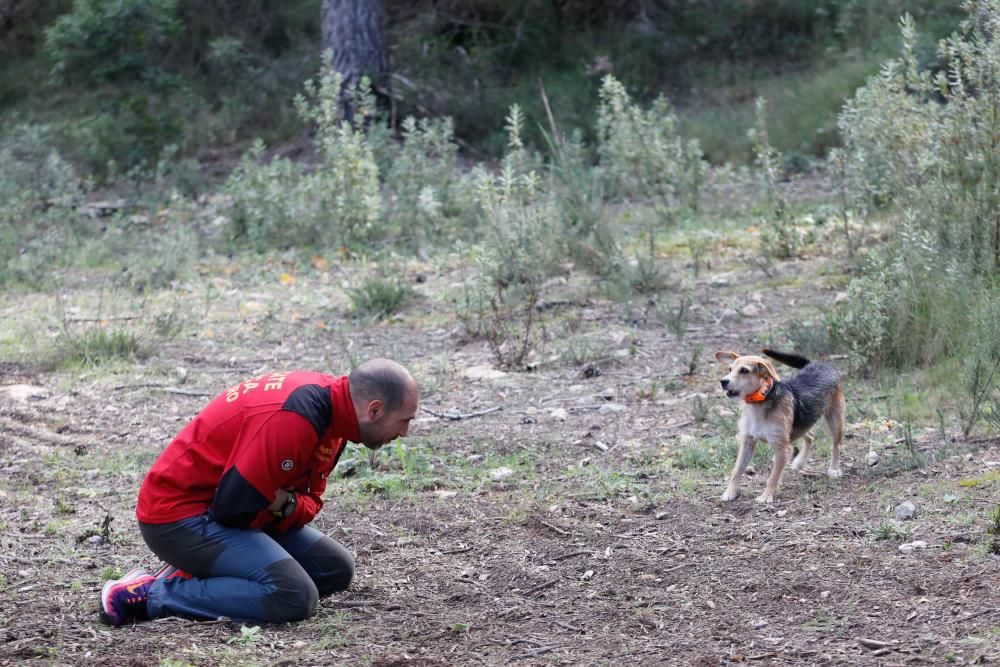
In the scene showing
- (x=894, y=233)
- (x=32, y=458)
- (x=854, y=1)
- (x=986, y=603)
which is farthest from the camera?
(x=854, y=1)

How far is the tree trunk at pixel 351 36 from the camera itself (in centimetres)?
1473

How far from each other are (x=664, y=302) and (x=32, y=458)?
182 inches

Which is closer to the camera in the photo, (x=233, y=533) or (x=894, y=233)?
(x=233, y=533)

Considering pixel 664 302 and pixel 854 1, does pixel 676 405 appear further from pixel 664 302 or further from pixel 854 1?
pixel 854 1

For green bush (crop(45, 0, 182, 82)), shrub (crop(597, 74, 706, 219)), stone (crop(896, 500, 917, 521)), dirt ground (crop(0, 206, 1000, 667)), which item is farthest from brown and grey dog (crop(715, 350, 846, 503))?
green bush (crop(45, 0, 182, 82))

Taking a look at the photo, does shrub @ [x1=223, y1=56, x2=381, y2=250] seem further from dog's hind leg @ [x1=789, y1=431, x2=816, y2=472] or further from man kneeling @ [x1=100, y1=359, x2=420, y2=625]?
man kneeling @ [x1=100, y1=359, x2=420, y2=625]

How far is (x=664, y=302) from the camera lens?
9.00m

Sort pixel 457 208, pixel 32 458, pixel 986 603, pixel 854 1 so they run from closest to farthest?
pixel 986 603 → pixel 32 458 → pixel 457 208 → pixel 854 1

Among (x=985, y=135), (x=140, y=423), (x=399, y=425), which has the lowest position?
(x=140, y=423)

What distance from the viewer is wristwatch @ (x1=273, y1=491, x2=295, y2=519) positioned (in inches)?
181

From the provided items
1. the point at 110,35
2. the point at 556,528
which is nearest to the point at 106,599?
the point at 556,528

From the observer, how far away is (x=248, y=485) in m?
4.29

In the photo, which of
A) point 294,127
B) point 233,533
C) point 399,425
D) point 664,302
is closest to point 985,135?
point 664,302

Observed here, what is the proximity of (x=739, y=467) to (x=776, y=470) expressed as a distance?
0.54 feet
